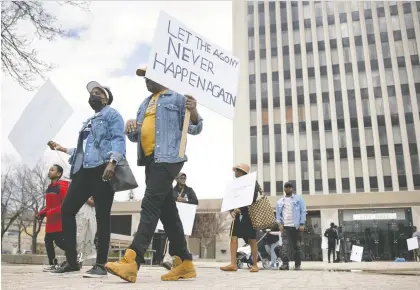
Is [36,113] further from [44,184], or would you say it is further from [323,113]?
[323,113]

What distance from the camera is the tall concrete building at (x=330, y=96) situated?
4444 cm

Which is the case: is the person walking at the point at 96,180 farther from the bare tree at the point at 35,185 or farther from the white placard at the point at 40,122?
the bare tree at the point at 35,185

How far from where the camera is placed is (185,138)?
3910 millimetres

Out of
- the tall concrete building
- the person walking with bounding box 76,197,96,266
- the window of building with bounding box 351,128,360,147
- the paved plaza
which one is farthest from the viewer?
the window of building with bounding box 351,128,360,147

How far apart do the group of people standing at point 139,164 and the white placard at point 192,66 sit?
0.19 m

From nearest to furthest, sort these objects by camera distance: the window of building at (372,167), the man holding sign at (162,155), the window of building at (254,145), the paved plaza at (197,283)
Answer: the paved plaza at (197,283)
the man holding sign at (162,155)
the window of building at (372,167)
the window of building at (254,145)

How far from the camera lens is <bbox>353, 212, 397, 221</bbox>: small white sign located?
33.2 metres

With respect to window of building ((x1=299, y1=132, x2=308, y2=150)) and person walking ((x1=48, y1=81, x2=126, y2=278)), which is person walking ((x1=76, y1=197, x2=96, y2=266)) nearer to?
person walking ((x1=48, y1=81, x2=126, y2=278))

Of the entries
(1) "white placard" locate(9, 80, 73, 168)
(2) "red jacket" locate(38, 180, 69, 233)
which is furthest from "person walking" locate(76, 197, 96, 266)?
(1) "white placard" locate(9, 80, 73, 168)

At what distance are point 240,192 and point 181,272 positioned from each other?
3.09 meters

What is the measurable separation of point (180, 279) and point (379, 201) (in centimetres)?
3243

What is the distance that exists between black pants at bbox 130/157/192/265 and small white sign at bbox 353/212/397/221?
32.3 metres

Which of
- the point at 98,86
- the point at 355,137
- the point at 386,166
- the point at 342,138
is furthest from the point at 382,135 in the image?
the point at 98,86

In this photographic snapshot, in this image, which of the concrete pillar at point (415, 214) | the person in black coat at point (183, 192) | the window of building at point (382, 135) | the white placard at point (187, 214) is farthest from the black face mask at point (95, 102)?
the window of building at point (382, 135)
